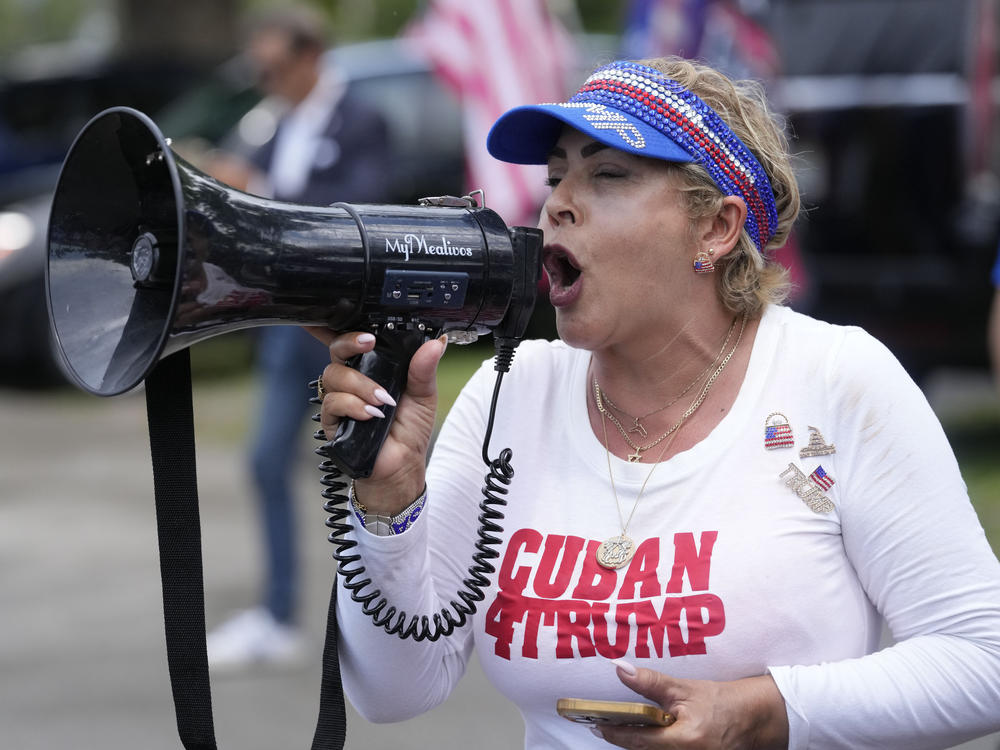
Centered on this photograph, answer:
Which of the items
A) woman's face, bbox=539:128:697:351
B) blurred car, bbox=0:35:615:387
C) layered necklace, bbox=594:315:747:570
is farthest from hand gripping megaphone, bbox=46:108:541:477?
blurred car, bbox=0:35:615:387

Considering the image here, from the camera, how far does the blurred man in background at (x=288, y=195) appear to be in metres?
5.03

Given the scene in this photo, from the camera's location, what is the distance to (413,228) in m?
1.97

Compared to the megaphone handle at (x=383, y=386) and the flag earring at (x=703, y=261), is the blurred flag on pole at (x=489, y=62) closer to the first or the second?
the flag earring at (x=703, y=261)

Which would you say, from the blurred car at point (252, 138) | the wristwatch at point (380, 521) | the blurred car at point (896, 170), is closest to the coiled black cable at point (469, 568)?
the wristwatch at point (380, 521)

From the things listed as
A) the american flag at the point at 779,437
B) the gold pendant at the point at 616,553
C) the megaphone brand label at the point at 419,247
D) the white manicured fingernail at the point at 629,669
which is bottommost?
the white manicured fingernail at the point at 629,669

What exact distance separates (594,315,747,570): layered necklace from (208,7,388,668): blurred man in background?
2.69 metres

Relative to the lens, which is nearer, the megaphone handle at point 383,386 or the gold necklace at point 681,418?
the megaphone handle at point 383,386

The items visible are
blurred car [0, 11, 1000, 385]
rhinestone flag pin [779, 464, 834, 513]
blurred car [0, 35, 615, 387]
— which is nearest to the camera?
rhinestone flag pin [779, 464, 834, 513]

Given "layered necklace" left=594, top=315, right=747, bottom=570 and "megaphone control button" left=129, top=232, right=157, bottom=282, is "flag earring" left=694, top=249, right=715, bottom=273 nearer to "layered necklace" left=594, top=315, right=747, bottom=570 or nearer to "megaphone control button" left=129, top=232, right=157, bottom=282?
"layered necklace" left=594, top=315, right=747, bottom=570

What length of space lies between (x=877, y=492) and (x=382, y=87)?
25.4ft

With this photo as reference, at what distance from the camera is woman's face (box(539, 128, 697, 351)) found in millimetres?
2164

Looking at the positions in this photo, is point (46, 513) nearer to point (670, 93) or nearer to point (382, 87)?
point (382, 87)

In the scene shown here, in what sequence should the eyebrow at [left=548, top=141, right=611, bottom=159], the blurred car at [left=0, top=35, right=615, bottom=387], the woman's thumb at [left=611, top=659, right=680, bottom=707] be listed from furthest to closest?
the blurred car at [left=0, top=35, right=615, bottom=387], the eyebrow at [left=548, top=141, right=611, bottom=159], the woman's thumb at [left=611, top=659, right=680, bottom=707]

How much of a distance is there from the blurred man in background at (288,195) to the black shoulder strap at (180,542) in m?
2.79
